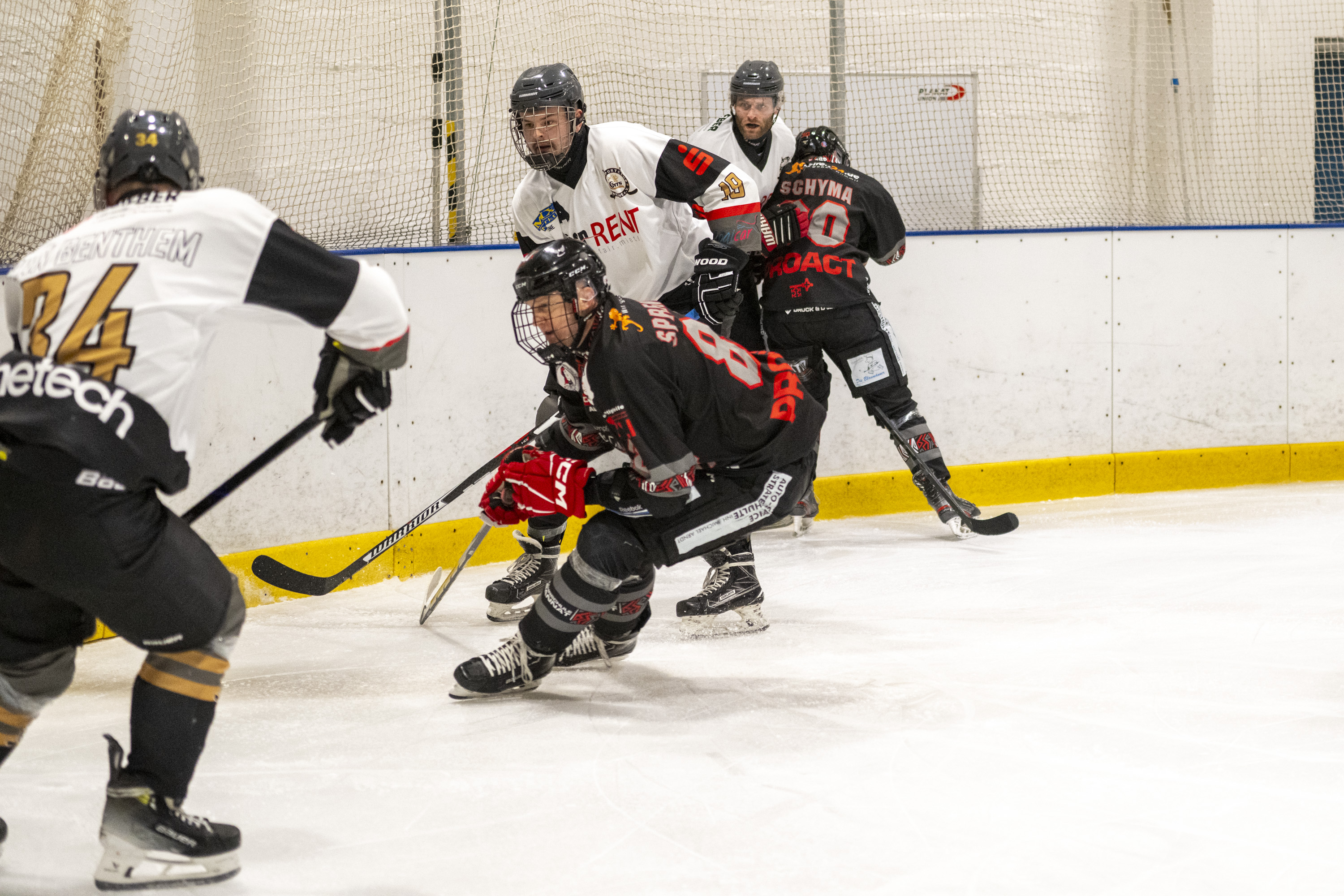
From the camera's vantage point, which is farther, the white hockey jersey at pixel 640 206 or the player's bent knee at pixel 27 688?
the white hockey jersey at pixel 640 206

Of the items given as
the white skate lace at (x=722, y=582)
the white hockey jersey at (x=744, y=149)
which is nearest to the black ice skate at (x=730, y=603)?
the white skate lace at (x=722, y=582)

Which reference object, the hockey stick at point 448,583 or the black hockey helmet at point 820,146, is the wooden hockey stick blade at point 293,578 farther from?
the black hockey helmet at point 820,146

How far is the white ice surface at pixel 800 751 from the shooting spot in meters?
1.72

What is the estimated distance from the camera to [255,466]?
196cm

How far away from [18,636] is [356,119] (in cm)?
273

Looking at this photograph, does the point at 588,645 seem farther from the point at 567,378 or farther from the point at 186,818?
the point at 186,818

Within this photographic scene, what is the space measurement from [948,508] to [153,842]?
3.07 meters

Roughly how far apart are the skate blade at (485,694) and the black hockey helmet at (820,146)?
226 cm

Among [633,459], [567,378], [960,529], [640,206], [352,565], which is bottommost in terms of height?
[960,529]

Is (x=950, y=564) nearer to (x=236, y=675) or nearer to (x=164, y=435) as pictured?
(x=236, y=675)

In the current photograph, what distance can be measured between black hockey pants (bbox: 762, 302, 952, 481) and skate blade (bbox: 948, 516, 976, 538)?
0.15m

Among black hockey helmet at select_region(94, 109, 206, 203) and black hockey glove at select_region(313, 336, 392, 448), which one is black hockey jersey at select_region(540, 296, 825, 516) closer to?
black hockey glove at select_region(313, 336, 392, 448)

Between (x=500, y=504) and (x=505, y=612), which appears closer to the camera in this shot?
(x=500, y=504)

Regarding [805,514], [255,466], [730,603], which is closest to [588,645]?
[730,603]
